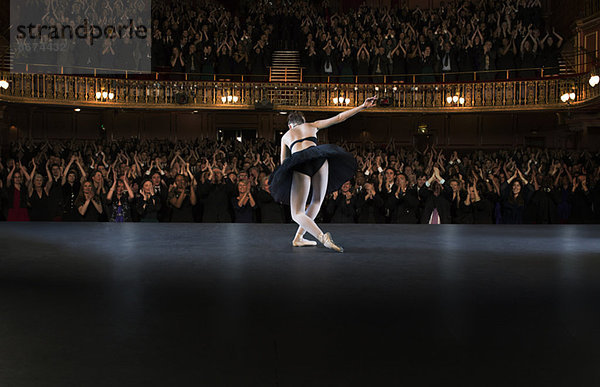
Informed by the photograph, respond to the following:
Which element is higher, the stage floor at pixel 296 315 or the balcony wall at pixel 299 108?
the balcony wall at pixel 299 108

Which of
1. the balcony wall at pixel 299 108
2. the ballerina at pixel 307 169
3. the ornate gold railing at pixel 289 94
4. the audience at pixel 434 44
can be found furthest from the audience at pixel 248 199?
the audience at pixel 434 44

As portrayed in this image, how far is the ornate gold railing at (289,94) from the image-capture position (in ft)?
65.2

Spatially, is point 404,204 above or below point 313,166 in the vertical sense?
below

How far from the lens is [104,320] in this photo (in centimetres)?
303

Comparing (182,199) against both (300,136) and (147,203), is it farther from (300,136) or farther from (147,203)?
(300,136)

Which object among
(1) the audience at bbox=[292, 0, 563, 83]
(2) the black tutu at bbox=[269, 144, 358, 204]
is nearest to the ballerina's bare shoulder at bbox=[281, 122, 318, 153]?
(2) the black tutu at bbox=[269, 144, 358, 204]

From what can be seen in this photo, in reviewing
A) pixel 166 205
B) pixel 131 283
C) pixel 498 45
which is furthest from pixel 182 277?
pixel 498 45

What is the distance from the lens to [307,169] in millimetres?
5406

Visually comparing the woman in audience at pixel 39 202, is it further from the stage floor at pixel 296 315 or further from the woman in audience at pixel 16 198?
the stage floor at pixel 296 315

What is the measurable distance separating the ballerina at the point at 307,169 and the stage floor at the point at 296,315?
0.35 metres

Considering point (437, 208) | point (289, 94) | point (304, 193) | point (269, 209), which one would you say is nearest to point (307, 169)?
point (304, 193)

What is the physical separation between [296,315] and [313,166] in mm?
2452

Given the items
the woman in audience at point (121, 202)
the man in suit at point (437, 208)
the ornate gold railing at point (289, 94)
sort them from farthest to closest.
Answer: the ornate gold railing at point (289, 94) < the man in suit at point (437, 208) < the woman in audience at point (121, 202)

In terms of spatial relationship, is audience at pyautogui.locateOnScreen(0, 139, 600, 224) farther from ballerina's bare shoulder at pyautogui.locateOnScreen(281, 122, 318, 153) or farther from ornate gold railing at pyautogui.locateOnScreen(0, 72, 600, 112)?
ornate gold railing at pyautogui.locateOnScreen(0, 72, 600, 112)
